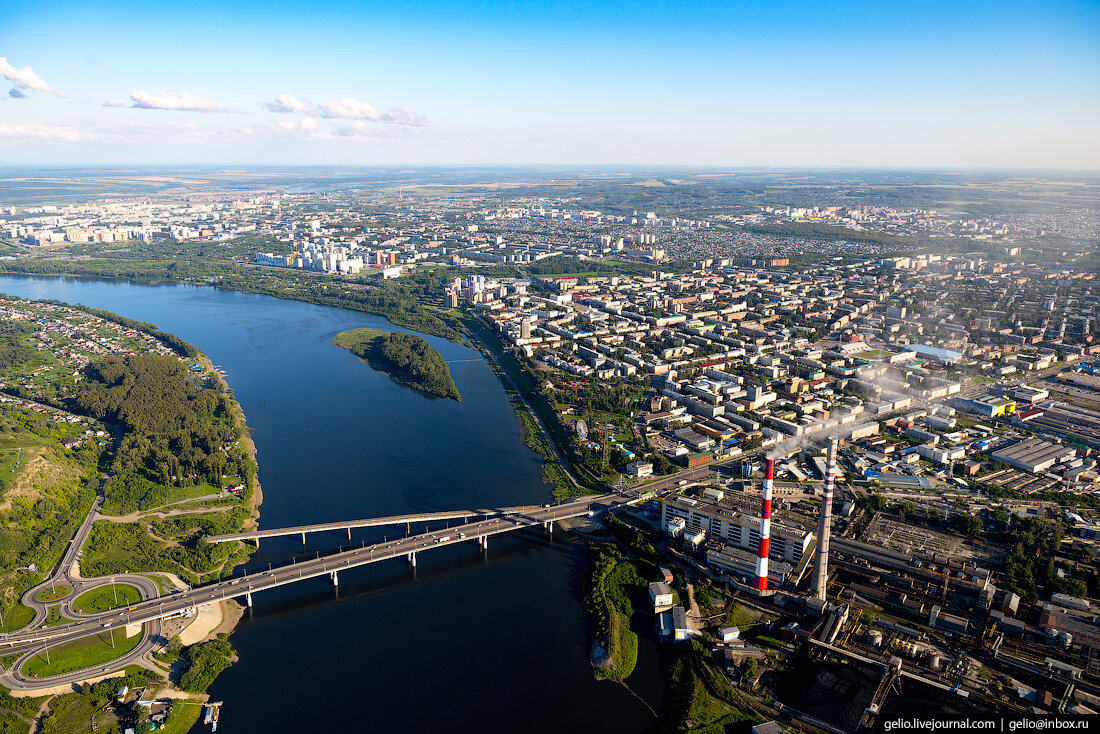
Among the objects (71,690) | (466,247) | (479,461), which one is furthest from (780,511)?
(466,247)

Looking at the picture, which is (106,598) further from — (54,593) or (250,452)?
(250,452)

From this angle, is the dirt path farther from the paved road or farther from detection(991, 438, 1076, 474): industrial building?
detection(991, 438, 1076, 474): industrial building

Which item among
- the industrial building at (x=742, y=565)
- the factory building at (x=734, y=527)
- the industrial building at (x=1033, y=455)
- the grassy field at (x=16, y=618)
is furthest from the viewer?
the industrial building at (x=1033, y=455)

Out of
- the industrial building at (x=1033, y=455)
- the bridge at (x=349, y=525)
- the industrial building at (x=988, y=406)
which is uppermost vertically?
the industrial building at (x=988, y=406)

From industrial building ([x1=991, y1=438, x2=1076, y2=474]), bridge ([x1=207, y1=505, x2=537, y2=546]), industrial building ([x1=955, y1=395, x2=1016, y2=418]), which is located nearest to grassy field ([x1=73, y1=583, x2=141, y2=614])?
bridge ([x1=207, y1=505, x2=537, y2=546])

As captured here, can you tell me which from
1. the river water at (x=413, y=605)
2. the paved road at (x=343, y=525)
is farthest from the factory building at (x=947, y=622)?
the paved road at (x=343, y=525)

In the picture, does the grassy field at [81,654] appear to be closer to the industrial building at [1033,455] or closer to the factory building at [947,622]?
the factory building at [947,622]

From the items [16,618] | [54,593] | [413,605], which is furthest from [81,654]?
[413,605]
